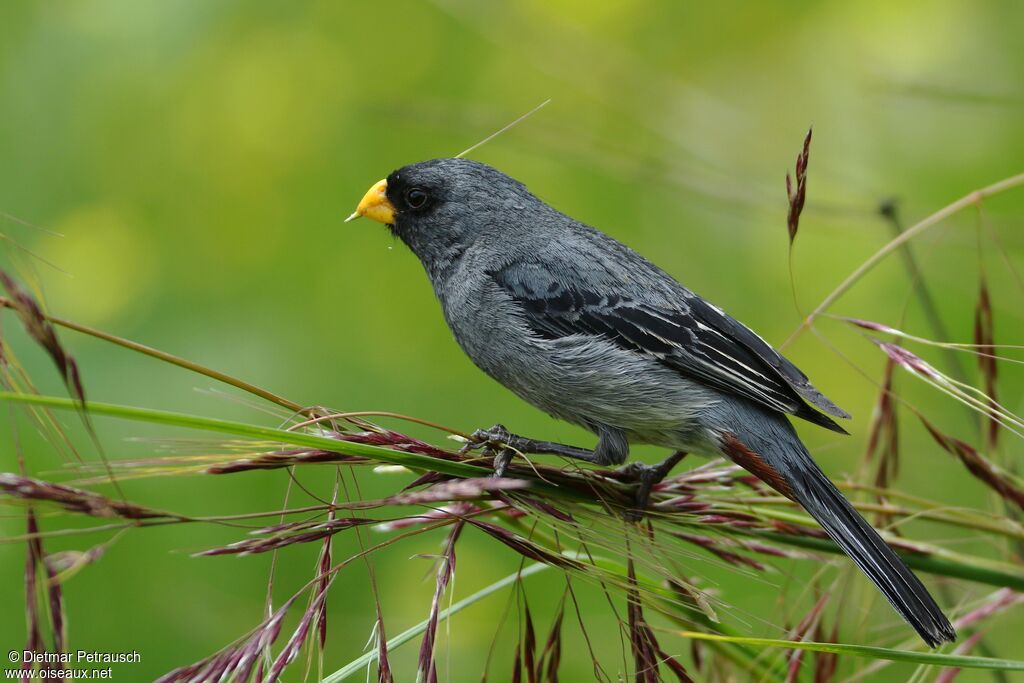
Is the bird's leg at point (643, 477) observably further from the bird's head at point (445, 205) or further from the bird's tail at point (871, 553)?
the bird's head at point (445, 205)

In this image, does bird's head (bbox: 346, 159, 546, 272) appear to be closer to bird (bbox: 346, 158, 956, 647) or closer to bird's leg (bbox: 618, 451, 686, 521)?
bird (bbox: 346, 158, 956, 647)

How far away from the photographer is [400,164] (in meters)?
5.04

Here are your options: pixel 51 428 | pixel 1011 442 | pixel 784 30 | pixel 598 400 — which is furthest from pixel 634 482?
pixel 784 30

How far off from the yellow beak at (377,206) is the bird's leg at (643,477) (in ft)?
4.76

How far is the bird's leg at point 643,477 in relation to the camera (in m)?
2.39

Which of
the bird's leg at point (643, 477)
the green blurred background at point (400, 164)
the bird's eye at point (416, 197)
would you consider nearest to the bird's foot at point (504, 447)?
the bird's leg at point (643, 477)

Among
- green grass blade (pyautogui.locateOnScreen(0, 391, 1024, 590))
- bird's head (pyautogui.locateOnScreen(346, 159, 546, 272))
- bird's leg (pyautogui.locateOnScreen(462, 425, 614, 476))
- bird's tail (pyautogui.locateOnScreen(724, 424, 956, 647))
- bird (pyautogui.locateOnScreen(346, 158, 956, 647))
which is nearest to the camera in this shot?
green grass blade (pyautogui.locateOnScreen(0, 391, 1024, 590))

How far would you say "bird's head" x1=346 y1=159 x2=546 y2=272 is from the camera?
3.67 meters

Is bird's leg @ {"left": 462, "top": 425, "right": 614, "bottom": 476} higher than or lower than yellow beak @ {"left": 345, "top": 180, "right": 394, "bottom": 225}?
lower

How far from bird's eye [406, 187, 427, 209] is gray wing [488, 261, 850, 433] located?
1.90 feet

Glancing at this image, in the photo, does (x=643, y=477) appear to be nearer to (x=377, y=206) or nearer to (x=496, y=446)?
(x=496, y=446)

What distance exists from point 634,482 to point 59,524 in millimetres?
2368

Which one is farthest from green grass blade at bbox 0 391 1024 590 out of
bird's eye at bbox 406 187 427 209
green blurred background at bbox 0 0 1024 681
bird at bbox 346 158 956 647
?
bird's eye at bbox 406 187 427 209

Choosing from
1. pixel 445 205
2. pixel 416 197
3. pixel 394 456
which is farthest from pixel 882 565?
pixel 416 197
